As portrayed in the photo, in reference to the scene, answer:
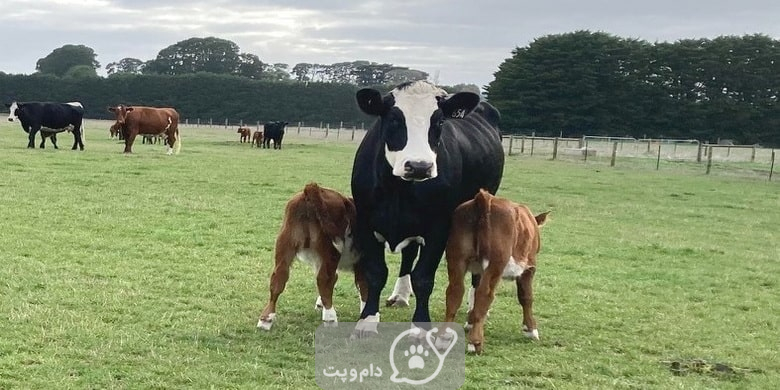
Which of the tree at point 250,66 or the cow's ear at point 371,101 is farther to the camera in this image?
the tree at point 250,66

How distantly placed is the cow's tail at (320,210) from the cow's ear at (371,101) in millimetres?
642

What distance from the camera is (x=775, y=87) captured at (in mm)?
56875

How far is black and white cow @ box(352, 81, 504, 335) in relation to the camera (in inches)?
198

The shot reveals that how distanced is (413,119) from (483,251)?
0.99 m

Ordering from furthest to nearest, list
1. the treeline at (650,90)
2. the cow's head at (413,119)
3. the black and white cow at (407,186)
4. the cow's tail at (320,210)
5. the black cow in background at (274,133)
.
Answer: the treeline at (650,90) < the black cow in background at (274,133) < the cow's tail at (320,210) < the black and white cow at (407,186) < the cow's head at (413,119)

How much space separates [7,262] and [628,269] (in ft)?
20.3

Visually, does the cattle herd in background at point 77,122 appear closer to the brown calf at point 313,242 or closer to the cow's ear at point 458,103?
the brown calf at point 313,242

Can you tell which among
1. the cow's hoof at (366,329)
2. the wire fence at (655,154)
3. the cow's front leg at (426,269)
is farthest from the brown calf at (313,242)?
the wire fence at (655,154)

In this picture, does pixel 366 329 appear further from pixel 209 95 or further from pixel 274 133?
pixel 209 95

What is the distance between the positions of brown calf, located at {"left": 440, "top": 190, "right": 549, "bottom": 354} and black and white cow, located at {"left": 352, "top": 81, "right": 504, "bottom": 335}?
0.57 ft

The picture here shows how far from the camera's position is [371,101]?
17.0ft

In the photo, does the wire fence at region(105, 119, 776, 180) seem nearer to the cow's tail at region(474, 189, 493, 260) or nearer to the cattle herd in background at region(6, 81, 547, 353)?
the cattle herd in background at region(6, 81, 547, 353)

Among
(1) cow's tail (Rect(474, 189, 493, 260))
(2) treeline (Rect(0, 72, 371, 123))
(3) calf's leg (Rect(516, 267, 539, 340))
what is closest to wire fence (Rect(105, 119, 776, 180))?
(3) calf's leg (Rect(516, 267, 539, 340))

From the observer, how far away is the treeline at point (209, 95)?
75.2m
